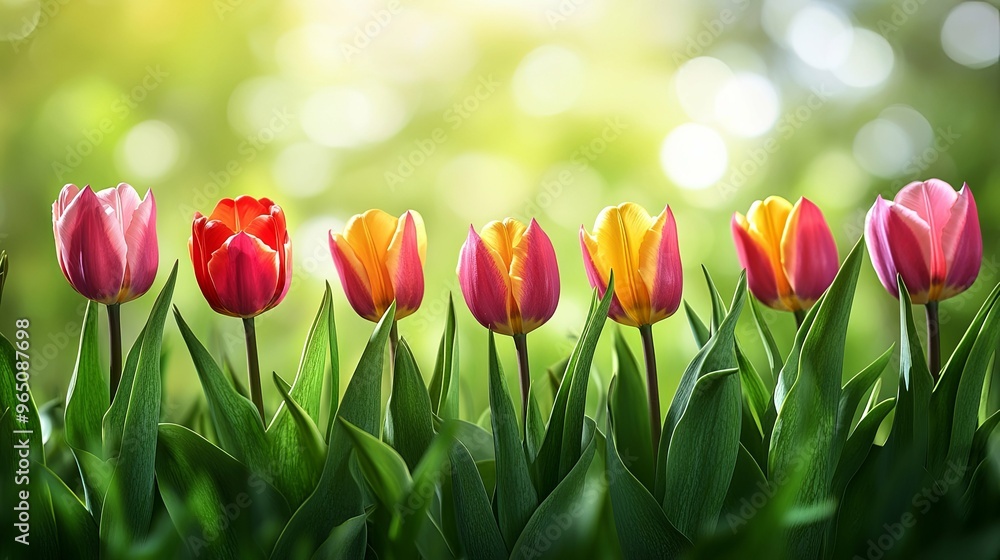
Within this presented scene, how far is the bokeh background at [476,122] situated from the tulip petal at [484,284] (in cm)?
96

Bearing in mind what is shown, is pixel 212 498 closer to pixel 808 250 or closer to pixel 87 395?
pixel 87 395

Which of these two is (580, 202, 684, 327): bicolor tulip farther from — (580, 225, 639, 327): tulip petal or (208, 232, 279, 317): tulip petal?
(208, 232, 279, 317): tulip petal

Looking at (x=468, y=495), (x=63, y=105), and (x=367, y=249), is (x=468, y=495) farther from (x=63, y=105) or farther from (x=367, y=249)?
(x=63, y=105)

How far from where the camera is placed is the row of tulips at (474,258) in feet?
1.45

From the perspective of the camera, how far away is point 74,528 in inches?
16.9

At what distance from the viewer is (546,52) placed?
76.9 inches

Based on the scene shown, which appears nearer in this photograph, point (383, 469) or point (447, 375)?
point (383, 469)

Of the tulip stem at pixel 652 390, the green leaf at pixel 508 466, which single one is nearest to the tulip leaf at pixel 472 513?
the green leaf at pixel 508 466

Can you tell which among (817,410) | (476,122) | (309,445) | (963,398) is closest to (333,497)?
(309,445)

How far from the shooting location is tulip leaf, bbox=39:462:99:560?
42 centimetres

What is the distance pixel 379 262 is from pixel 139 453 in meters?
0.17

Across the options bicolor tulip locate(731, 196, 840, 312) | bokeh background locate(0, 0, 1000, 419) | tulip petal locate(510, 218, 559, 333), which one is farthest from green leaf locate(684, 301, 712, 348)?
bokeh background locate(0, 0, 1000, 419)

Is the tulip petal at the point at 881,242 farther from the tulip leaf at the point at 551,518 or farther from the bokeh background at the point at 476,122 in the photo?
the bokeh background at the point at 476,122

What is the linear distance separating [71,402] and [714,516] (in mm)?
372
